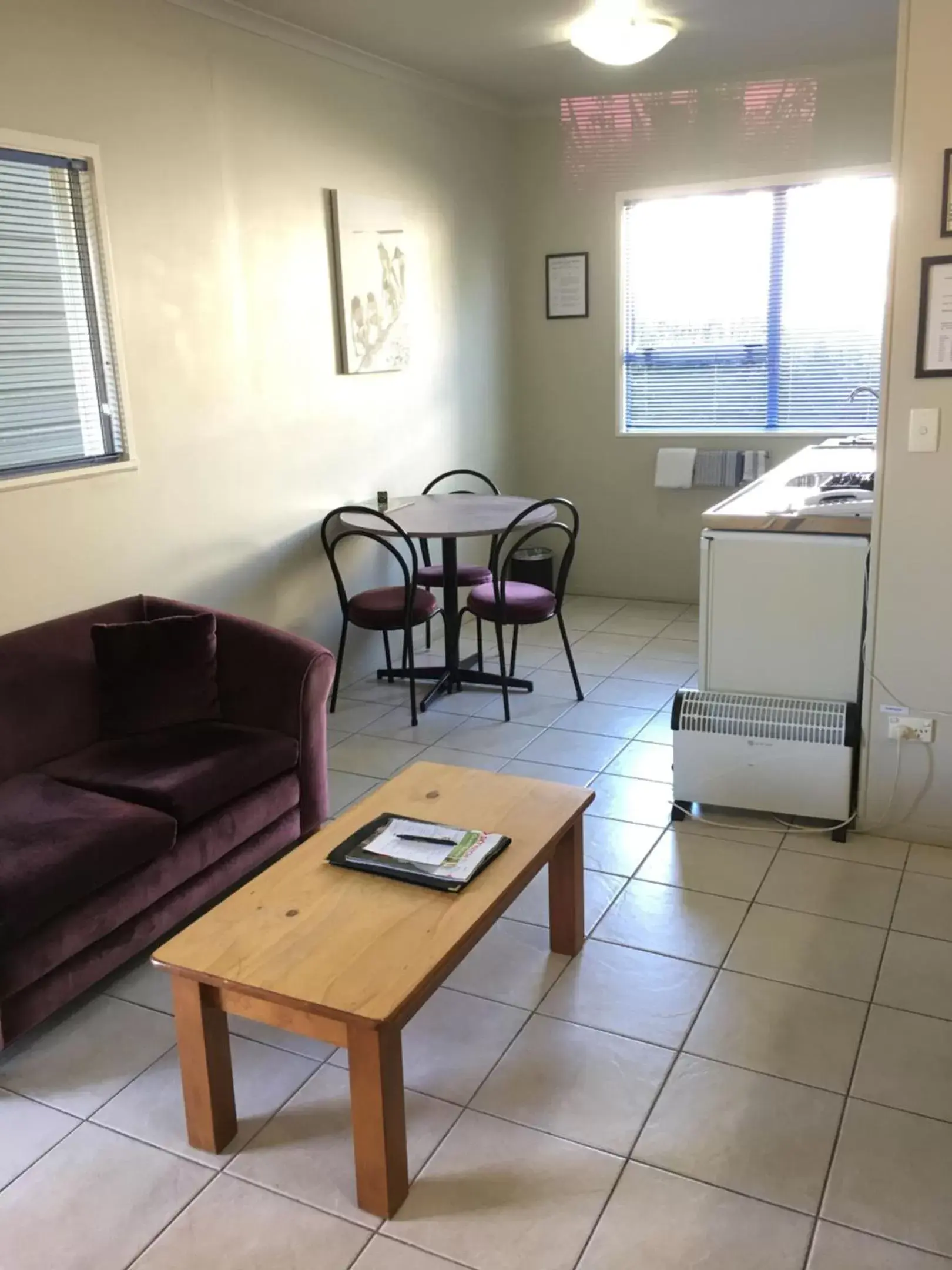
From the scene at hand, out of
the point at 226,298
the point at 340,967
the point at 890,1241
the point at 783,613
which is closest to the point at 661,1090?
the point at 890,1241

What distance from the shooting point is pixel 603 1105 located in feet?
6.84

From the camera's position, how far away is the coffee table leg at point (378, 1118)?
175 cm

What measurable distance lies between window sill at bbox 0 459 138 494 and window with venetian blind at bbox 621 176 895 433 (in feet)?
10.1

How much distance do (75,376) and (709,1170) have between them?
2678 millimetres

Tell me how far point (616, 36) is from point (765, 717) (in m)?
2.39

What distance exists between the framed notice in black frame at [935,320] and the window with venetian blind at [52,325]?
2.31 meters

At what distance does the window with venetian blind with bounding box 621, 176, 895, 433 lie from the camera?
5039 mm

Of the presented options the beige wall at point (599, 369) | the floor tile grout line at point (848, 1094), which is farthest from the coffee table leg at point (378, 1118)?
the beige wall at point (599, 369)

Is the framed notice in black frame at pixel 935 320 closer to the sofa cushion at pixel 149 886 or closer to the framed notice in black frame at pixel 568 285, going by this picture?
the sofa cushion at pixel 149 886

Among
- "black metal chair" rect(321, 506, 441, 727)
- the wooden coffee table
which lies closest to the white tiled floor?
the wooden coffee table

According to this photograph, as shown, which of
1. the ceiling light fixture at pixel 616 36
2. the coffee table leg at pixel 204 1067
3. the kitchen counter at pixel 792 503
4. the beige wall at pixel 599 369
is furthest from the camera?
the beige wall at pixel 599 369

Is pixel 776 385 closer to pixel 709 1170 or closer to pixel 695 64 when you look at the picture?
pixel 695 64

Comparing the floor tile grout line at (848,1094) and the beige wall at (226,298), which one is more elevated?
the beige wall at (226,298)

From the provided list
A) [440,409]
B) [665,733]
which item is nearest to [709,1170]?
[665,733]
